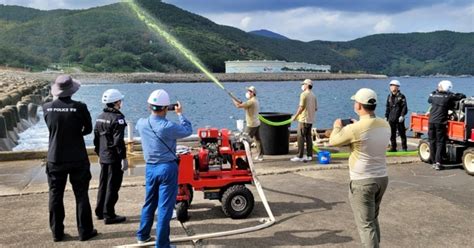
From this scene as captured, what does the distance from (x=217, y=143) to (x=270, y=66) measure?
169823 mm

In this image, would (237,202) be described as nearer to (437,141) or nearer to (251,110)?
(251,110)

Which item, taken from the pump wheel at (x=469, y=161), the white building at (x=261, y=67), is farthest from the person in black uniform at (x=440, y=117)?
the white building at (x=261, y=67)

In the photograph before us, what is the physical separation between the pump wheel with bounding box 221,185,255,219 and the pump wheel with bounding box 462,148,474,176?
5.49m

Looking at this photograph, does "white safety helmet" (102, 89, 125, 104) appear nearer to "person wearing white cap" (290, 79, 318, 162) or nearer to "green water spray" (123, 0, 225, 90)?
"green water spray" (123, 0, 225, 90)

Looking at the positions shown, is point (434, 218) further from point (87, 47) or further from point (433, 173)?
point (87, 47)

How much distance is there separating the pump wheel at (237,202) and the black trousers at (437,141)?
553cm

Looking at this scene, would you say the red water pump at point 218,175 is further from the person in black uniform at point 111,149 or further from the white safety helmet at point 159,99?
the white safety helmet at point 159,99

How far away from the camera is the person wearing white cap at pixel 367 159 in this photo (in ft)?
16.5

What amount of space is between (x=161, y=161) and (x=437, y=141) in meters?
7.35

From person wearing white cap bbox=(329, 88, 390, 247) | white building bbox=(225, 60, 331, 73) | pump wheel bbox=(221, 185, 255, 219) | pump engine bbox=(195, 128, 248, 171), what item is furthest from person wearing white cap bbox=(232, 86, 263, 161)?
white building bbox=(225, 60, 331, 73)

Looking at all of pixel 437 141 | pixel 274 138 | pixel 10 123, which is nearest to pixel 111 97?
pixel 274 138

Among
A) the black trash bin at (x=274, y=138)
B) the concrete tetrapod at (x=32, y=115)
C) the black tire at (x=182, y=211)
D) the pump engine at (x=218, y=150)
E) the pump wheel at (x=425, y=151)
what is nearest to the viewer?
the black tire at (x=182, y=211)

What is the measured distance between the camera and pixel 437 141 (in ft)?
34.7

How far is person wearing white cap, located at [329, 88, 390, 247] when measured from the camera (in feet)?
16.5
